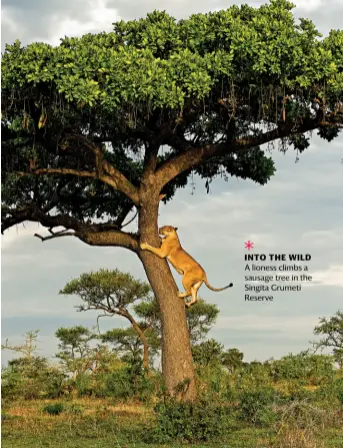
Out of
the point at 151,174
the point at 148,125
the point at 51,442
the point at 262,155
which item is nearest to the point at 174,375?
the point at 51,442

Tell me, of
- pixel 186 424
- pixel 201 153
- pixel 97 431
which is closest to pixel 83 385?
pixel 97 431

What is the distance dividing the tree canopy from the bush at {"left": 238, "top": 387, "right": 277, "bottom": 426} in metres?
3.72

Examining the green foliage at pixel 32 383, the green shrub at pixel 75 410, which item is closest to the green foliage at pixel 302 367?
the green foliage at pixel 32 383

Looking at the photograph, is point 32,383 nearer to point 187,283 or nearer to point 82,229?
point 82,229

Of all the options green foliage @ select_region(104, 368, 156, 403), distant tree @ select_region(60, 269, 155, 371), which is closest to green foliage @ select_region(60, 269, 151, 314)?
distant tree @ select_region(60, 269, 155, 371)

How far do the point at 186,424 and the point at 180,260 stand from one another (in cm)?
367

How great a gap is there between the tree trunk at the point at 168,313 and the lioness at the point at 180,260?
5.4 inches

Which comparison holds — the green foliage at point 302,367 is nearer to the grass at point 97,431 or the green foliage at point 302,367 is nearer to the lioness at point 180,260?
the grass at point 97,431

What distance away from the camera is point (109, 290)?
92.2 ft

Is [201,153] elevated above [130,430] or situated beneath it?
elevated above

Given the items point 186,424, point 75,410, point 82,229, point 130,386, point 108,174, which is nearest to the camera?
point 186,424

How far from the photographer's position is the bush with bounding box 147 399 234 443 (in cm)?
1155

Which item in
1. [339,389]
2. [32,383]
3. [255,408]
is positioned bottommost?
[255,408]

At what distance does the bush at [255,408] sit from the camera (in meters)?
13.4
